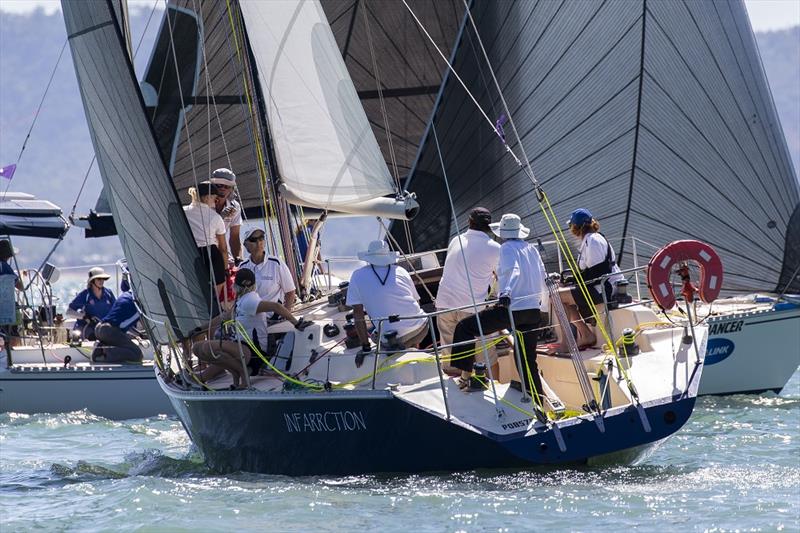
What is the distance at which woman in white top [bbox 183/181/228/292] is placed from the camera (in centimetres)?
966

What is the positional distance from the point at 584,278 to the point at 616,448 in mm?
1694

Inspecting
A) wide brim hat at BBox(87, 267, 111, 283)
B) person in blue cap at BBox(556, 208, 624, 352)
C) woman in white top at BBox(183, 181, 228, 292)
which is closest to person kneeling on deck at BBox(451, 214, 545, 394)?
person in blue cap at BBox(556, 208, 624, 352)

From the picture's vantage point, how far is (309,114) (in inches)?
383

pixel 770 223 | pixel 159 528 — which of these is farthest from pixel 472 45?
pixel 159 528

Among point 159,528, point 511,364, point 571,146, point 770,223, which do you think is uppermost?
point 571,146

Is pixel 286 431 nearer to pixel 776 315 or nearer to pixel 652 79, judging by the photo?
pixel 652 79

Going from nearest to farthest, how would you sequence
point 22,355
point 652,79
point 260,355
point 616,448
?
point 616,448 < point 260,355 < point 652,79 < point 22,355

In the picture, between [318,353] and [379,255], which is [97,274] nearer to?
[318,353]

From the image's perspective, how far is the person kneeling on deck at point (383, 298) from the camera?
818cm

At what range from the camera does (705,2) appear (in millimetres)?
12141

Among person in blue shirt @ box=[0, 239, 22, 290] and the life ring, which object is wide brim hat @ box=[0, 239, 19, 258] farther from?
the life ring

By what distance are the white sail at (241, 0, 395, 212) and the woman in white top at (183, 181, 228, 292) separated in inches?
21.6

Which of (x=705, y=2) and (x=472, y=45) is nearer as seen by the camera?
(x=705, y=2)

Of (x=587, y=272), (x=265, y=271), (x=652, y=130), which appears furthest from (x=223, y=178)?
(x=652, y=130)
